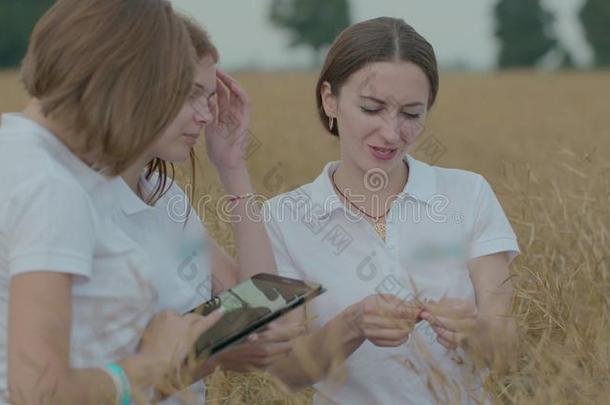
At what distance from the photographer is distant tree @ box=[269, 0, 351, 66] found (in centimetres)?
4994

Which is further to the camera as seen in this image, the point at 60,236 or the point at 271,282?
the point at 271,282

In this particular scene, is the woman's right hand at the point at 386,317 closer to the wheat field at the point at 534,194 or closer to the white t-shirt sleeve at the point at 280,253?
the wheat field at the point at 534,194

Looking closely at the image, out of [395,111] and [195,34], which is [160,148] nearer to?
[195,34]

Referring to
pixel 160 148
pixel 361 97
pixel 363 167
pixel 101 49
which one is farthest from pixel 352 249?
pixel 101 49

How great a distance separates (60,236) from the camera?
1.46 meters

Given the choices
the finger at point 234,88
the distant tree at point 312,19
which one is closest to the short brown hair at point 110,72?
the finger at point 234,88

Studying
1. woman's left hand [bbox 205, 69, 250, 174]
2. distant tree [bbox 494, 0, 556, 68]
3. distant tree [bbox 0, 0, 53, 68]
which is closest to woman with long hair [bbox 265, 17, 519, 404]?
woman's left hand [bbox 205, 69, 250, 174]

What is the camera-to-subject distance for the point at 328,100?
7.35ft

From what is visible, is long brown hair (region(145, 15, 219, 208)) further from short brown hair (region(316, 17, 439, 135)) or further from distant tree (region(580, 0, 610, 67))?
distant tree (region(580, 0, 610, 67))

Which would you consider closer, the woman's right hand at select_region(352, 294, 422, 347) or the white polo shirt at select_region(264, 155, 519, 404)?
the woman's right hand at select_region(352, 294, 422, 347)

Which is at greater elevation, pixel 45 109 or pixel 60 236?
pixel 45 109

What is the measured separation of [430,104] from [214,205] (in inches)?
33.3

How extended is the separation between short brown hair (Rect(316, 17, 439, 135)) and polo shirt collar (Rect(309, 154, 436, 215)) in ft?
0.53

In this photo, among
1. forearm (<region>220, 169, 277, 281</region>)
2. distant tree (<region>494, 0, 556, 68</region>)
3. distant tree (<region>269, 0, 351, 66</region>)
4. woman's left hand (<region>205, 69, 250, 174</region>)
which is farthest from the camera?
distant tree (<region>269, 0, 351, 66</region>)
